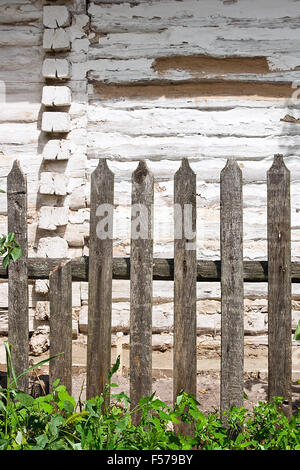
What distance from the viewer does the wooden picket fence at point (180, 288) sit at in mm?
2639

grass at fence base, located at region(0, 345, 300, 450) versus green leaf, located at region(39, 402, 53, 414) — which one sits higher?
green leaf, located at region(39, 402, 53, 414)

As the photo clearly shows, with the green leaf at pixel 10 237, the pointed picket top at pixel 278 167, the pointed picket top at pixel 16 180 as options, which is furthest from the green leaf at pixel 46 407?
the pointed picket top at pixel 278 167

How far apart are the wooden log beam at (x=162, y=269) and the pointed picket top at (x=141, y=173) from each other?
424 millimetres

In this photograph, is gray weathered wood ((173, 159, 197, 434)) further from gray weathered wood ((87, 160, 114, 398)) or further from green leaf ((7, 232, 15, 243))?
green leaf ((7, 232, 15, 243))

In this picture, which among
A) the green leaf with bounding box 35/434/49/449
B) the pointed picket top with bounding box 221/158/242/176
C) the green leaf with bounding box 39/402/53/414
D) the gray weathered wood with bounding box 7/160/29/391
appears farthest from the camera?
the gray weathered wood with bounding box 7/160/29/391

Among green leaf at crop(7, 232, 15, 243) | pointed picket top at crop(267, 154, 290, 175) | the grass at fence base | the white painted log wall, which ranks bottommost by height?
the grass at fence base

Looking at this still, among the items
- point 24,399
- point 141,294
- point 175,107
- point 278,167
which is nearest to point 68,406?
point 24,399

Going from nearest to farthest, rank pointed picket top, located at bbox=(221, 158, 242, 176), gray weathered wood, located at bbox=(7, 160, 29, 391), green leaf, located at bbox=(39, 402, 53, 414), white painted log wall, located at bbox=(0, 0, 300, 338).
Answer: green leaf, located at bbox=(39, 402, 53, 414), pointed picket top, located at bbox=(221, 158, 242, 176), gray weathered wood, located at bbox=(7, 160, 29, 391), white painted log wall, located at bbox=(0, 0, 300, 338)

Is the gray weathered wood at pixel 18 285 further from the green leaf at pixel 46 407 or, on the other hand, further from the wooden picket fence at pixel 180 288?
the green leaf at pixel 46 407

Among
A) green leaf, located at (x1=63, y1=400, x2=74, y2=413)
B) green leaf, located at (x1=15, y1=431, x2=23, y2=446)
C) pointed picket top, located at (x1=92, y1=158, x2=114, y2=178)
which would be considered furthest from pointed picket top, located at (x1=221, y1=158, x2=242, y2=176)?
green leaf, located at (x1=15, y1=431, x2=23, y2=446)

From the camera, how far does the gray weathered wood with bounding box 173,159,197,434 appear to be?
2.65 m

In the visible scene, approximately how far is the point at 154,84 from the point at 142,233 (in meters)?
2.08

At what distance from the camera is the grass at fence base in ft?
7.19

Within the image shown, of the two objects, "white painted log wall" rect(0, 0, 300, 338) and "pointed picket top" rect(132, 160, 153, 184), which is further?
"white painted log wall" rect(0, 0, 300, 338)
